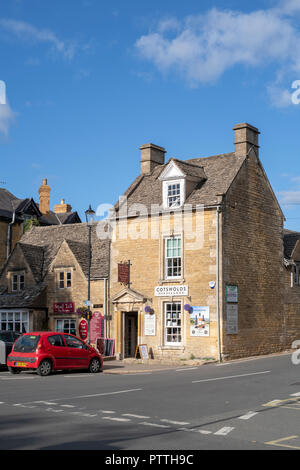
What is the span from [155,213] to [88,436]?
840 inches

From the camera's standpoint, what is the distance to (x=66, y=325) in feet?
111

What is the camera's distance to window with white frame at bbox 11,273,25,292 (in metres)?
36.4

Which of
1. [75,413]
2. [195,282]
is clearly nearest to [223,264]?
[195,282]

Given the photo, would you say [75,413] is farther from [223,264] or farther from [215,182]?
[215,182]

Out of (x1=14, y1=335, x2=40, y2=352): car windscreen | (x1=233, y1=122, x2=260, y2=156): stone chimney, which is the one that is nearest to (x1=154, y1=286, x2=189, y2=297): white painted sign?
(x1=233, y1=122, x2=260, y2=156): stone chimney

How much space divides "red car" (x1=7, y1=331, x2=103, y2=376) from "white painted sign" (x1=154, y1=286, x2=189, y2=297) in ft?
24.0

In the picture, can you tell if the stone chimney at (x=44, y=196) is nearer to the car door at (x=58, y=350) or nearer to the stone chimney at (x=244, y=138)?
the stone chimney at (x=244, y=138)

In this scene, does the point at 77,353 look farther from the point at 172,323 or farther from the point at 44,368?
the point at 172,323

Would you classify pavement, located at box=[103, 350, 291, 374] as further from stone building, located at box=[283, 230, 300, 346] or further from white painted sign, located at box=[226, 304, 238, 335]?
stone building, located at box=[283, 230, 300, 346]

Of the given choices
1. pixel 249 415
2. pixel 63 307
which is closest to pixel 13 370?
pixel 63 307

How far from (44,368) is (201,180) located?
550 inches

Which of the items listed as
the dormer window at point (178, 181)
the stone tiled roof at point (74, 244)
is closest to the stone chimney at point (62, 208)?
the stone tiled roof at point (74, 244)

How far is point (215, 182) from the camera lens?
3016cm

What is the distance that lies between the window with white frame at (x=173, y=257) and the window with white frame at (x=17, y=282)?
11.1 metres
